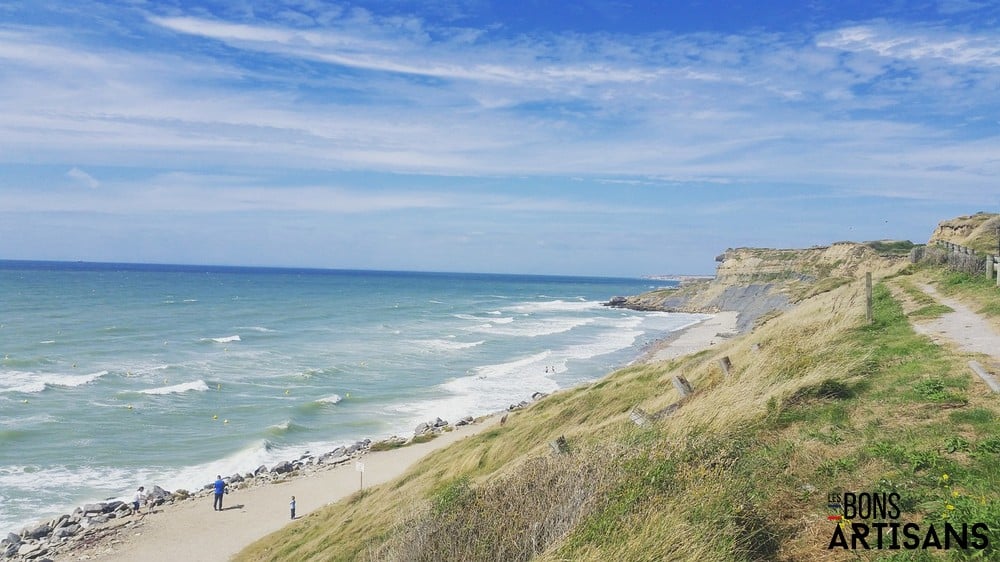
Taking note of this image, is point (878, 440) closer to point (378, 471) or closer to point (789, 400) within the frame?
point (789, 400)

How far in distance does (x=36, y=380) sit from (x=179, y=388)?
29.5ft

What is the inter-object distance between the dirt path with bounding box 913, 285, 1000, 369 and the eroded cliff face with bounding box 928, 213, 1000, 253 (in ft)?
70.3

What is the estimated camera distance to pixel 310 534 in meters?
17.4

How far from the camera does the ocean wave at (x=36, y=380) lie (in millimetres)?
37562

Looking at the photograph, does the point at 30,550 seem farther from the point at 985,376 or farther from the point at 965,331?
the point at 965,331

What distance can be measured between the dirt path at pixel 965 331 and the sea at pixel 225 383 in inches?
943

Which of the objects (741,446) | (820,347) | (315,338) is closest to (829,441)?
(741,446)

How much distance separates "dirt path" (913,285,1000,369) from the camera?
10859 millimetres

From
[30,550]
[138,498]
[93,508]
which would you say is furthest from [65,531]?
[138,498]

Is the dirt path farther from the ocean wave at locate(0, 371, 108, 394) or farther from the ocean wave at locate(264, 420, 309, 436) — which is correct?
the ocean wave at locate(0, 371, 108, 394)

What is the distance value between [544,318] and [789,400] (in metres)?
82.6

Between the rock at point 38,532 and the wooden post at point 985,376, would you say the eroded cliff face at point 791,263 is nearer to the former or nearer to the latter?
the wooden post at point 985,376

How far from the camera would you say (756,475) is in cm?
648

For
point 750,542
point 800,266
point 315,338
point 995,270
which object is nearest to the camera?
point 750,542
